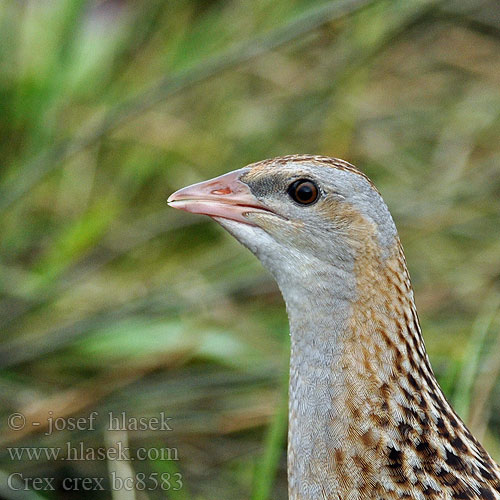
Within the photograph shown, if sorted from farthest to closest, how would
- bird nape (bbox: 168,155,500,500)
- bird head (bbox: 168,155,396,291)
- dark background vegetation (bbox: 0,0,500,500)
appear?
dark background vegetation (bbox: 0,0,500,500) < bird head (bbox: 168,155,396,291) < bird nape (bbox: 168,155,500,500)

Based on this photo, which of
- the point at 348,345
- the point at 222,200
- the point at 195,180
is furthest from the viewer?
the point at 195,180

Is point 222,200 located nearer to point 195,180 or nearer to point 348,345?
point 348,345

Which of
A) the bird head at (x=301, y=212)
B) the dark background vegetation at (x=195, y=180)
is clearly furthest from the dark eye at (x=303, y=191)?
the dark background vegetation at (x=195, y=180)

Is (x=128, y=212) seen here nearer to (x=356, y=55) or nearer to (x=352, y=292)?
(x=356, y=55)

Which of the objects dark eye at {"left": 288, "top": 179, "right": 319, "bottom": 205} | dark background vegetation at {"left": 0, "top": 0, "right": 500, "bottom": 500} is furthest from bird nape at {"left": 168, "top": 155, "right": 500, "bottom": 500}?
dark background vegetation at {"left": 0, "top": 0, "right": 500, "bottom": 500}

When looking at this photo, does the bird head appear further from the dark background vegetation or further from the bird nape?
the dark background vegetation

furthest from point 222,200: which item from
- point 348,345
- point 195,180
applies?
point 195,180

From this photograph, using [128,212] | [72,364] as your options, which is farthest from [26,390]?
[128,212]
